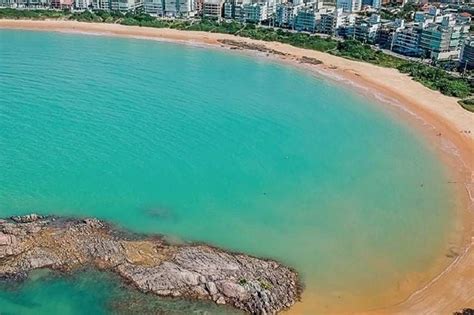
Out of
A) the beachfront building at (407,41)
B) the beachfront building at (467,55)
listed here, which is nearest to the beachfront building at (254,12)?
the beachfront building at (407,41)

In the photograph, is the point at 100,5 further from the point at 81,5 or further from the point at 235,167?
the point at 235,167

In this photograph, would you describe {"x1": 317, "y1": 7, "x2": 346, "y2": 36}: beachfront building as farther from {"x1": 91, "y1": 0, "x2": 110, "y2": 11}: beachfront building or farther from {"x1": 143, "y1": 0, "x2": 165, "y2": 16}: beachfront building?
{"x1": 91, "y1": 0, "x2": 110, "y2": 11}: beachfront building

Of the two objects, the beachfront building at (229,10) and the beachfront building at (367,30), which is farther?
the beachfront building at (229,10)

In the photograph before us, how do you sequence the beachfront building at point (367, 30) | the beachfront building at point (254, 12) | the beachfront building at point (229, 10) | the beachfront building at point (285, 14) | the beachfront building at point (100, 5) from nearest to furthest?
the beachfront building at point (367, 30) → the beachfront building at point (285, 14) → the beachfront building at point (254, 12) → the beachfront building at point (229, 10) → the beachfront building at point (100, 5)

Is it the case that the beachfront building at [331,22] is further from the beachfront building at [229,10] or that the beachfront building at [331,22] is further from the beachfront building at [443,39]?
the beachfront building at [229,10]

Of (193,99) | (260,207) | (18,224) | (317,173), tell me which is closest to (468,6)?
(193,99)

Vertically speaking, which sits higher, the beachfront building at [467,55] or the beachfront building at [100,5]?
the beachfront building at [100,5]

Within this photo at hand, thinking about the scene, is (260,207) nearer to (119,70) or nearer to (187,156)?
(187,156)
